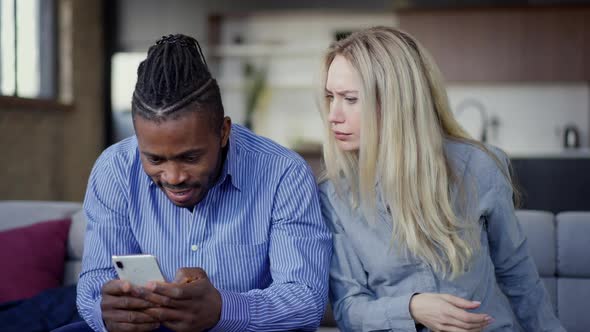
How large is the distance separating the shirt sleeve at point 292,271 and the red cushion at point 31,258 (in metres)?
1.24

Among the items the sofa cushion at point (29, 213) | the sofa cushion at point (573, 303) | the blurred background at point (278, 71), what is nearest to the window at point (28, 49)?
the blurred background at point (278, 71)

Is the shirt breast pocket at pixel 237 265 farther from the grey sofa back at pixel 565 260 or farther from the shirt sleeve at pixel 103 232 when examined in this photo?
the grey sofa back at pixel 565 260

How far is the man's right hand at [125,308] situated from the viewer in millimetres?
1417

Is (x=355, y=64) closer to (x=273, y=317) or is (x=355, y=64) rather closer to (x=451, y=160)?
(x=451, y=160)

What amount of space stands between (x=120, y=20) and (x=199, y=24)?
76 cm

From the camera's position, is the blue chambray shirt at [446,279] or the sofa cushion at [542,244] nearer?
the blue chambray shirt at [446,279]

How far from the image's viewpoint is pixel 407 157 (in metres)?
1.79

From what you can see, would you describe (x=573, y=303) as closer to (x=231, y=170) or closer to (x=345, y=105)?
(x=345, y=105)

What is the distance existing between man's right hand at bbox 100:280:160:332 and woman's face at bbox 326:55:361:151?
2.24ft

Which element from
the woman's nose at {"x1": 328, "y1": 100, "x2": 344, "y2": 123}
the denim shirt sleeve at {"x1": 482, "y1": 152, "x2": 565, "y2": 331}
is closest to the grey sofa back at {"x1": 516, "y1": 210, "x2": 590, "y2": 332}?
the denim shirt sleeve at {"x1": 482, "y1": 152, "x2": 565, "y2": 331}

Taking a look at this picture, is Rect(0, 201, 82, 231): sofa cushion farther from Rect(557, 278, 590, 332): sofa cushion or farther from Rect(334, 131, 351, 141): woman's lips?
Rect(557, 278, 590, 332): sofa cushion

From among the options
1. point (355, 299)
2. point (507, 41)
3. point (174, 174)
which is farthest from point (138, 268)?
point (507, 41)

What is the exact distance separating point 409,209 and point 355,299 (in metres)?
0.26

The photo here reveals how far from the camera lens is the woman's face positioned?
1814 mm
